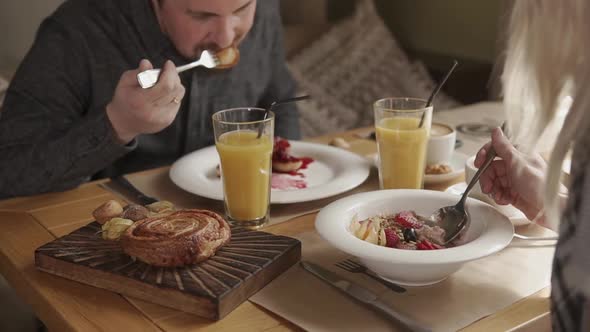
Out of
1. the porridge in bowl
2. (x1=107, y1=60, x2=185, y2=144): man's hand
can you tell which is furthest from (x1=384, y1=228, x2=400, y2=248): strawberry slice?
(x1=107, y1=60, x2=185, y2=144): man's hand

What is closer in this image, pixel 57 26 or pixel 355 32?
pixel 57 26

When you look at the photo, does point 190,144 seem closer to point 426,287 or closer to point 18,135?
point 18,135

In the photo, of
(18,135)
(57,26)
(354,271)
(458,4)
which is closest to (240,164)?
(354,271)

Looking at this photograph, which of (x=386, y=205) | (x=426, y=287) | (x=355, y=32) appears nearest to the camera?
(x=426, y=287)

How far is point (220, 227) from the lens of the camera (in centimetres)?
103

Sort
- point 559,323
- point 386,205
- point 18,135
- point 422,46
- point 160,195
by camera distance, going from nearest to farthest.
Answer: point 559,323 < point 386,205 < point 160,195 < point 18,135 < point 422,46

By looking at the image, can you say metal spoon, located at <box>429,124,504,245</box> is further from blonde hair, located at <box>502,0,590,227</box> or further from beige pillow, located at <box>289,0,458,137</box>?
beige pillow, located at <box>289,0,458,137</box>

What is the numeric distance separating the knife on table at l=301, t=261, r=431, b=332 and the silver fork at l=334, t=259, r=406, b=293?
36 millimetres

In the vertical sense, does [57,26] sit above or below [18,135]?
above

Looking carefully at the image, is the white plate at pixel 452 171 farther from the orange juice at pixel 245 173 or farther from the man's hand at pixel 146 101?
the man's hand at pixel 146 101

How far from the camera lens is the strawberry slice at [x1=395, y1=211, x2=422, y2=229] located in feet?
3.49

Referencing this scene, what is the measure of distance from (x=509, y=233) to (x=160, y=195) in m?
0.67

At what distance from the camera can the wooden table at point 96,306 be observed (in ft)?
2.94

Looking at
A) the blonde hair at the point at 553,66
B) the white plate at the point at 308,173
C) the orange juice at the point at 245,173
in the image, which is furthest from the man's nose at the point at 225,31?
the blonde hair at the point at 553,66
